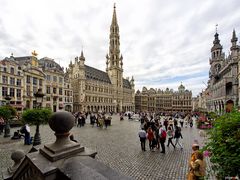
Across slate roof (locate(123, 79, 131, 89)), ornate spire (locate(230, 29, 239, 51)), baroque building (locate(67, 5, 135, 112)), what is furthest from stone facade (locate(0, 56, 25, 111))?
slate roof (locate(123, 79, 131, 89))

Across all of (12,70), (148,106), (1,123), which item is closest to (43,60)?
(12,70)

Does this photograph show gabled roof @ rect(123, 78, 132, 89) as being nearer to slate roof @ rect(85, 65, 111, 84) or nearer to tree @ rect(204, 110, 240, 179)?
slate roof @ rect(85, 65, 111, 84)

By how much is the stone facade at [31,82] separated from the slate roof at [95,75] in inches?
709

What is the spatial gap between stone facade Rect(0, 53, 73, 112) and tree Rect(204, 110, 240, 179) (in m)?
38.4

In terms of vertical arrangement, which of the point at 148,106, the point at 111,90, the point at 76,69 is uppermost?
the point at 76,69

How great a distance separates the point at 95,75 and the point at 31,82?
36883 millimetres

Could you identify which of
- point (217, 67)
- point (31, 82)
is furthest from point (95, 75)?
point (217, 67)

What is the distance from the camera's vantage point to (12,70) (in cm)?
3462

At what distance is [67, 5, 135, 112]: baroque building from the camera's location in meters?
62.0

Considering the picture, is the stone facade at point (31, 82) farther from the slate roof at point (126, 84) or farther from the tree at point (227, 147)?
the slate roof at point (126, 84)

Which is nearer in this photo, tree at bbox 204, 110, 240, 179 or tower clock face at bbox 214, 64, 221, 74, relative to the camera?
tree at bbox 204, 110, 240, 179

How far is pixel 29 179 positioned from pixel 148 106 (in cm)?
11453

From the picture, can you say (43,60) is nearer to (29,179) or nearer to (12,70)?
(12,70)

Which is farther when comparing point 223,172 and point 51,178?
point 223,172
